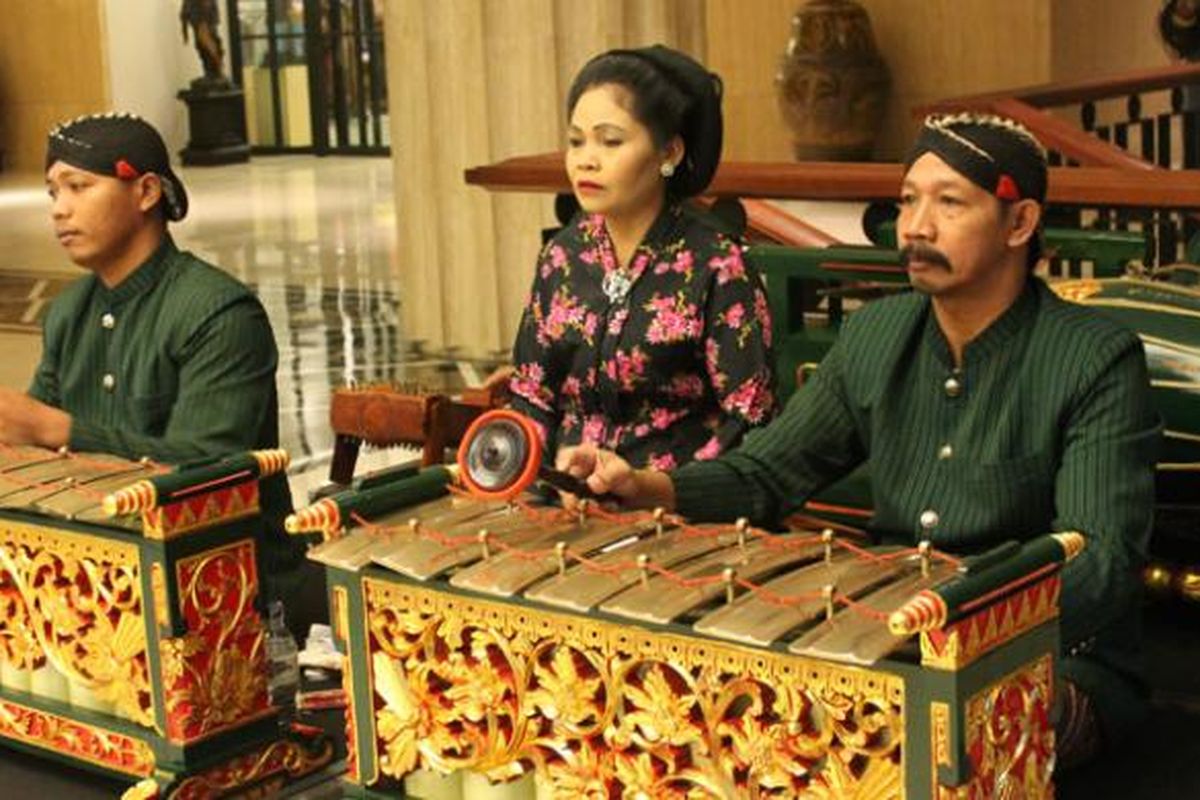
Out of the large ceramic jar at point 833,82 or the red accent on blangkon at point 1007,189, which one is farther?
the large ceramic jar at point 833,82

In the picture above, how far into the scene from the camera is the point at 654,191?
158 inches

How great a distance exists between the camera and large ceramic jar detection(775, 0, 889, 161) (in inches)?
480

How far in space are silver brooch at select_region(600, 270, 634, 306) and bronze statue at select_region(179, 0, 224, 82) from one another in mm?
16840

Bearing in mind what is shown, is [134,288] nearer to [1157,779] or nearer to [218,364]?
[218,364]

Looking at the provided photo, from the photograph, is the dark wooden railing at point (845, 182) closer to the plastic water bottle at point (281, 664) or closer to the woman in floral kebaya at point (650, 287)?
the woman in floral kebaya at point (650, 287)

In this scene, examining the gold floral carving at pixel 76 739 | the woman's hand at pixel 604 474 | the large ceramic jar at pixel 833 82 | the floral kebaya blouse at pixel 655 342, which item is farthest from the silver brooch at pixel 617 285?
the large ceramic jar at pixel 833 82

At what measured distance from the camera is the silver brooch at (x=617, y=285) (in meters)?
4.05

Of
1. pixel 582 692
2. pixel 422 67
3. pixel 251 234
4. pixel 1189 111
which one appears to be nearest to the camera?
pixel 582 692

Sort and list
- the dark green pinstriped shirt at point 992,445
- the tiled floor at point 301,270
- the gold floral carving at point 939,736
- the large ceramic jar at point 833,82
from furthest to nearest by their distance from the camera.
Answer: the large ceramic jar at point 833,82, the tiled floor at point 301,270, the dark green pinstriped shirt at point 992,445, the gold floral carving at point 939,736

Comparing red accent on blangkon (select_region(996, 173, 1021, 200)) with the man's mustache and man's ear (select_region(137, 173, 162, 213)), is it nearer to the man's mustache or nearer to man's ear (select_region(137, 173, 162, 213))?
the man's mustache

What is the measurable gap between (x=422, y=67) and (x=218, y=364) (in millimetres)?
4951

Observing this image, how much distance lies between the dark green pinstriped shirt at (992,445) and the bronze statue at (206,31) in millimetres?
17244

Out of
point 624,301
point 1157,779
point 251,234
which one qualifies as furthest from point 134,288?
point 251,234

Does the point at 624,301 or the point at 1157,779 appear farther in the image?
the point at 624,301
